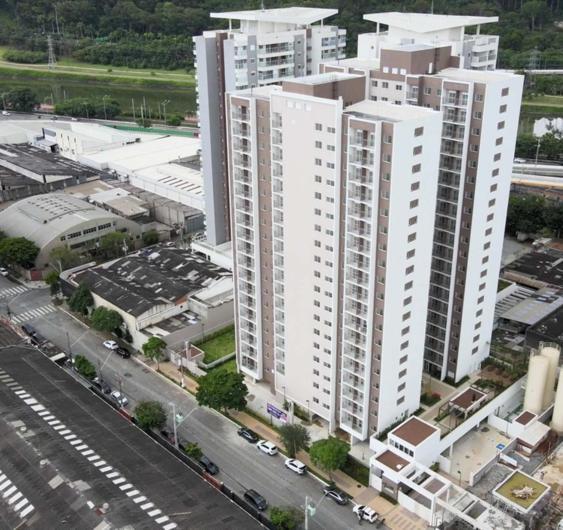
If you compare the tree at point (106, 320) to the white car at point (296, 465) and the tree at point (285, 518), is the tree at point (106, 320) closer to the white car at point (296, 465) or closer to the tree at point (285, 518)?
the white car at point (296, 465)

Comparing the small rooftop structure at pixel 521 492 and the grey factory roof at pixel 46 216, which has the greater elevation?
the grey factory roof at pixel 46 216

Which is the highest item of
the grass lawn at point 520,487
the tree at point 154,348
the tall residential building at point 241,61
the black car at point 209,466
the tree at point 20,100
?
the tall residential building at point 241,61

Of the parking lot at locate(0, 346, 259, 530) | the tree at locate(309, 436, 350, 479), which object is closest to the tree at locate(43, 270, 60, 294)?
the parking lot at locate(0, 346, 259, 530)

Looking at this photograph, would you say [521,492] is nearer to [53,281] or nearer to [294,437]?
[294,437]

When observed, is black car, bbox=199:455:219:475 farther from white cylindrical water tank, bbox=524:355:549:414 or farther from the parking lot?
white cylindrical water tank, bbox=524:355:549:414

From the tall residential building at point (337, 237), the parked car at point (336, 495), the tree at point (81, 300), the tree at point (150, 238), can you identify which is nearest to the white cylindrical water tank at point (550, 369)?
the tall residential building at point (337, 237)

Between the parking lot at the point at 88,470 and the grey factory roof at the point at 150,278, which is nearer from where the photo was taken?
the parking lot at the point at 88,470

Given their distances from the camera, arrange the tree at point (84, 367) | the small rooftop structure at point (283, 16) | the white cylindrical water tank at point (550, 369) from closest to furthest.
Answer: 1. the white cylindrical water tank at point (550, 369)
2. the tree at point (84, 367)
3. the small rooftop structure at point (283, 16)
